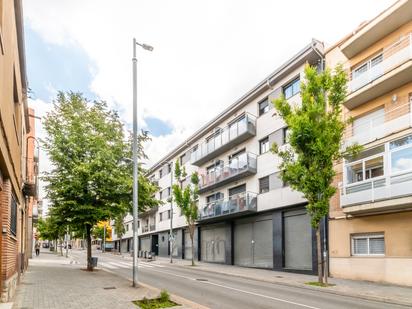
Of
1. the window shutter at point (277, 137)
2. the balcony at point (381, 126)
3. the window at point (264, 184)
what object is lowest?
the window at point (264, 184)

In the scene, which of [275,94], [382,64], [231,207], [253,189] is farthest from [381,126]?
[231,207]

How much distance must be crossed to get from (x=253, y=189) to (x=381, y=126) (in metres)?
11.6

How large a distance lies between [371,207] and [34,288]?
13289mm

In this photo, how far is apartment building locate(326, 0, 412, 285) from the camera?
15938 millimetres

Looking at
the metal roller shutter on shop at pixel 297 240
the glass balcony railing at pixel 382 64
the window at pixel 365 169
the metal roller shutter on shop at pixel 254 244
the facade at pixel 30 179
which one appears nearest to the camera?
the glass balcony railing at pixel 382 64

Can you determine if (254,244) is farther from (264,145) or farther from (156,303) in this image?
(156,303)

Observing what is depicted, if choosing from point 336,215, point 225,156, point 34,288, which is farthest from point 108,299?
point 225,156

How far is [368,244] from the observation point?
18.0 metres

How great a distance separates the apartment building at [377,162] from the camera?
15.9 meters

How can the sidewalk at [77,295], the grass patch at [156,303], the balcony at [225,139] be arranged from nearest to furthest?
1. the grass patch at [156,303]
2. the sidewalk at [77,295]
3. the balcony at [225,139]

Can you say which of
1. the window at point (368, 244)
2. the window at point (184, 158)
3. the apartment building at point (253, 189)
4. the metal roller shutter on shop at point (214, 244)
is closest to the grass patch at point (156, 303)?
the window at point (368, 244)

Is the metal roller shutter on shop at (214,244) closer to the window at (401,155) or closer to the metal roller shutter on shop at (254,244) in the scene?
the metal roller shutter on shop at (254,244)

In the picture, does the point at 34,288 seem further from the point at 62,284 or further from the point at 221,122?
the point at 221,122

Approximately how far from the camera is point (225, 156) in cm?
3222
